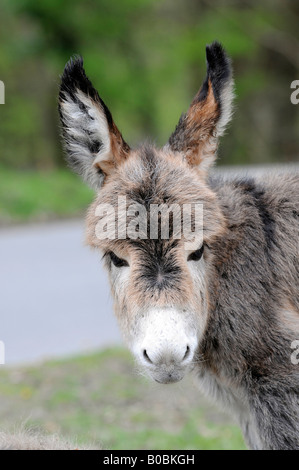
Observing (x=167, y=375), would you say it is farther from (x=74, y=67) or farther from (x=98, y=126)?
(x=74, y=67)

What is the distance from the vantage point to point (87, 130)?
4703 millimetres

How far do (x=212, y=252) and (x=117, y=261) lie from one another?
669 mm

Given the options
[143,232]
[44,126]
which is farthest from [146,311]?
[44,126]

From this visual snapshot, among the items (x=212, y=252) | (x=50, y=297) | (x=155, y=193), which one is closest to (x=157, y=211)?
(x=155, y=193)

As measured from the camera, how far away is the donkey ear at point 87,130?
452cm

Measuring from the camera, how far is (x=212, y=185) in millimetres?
5008

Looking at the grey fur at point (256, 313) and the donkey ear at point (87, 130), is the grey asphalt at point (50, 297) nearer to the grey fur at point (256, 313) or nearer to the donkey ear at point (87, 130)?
the grey fur at point (256, 313)

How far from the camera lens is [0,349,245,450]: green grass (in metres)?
7.12

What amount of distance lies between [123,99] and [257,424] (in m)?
23.9

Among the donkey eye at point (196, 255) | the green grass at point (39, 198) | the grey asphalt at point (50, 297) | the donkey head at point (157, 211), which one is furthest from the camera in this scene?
the green grass at point (39, 198)

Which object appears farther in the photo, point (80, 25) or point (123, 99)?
point (123, 99)

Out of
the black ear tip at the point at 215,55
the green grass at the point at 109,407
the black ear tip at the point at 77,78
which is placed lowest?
the green grass at the point at 109,407

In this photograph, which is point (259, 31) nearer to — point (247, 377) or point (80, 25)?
point (80, 25)

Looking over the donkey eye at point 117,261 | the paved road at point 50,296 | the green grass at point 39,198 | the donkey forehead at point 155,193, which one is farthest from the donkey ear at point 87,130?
the green grass at point 39,198
